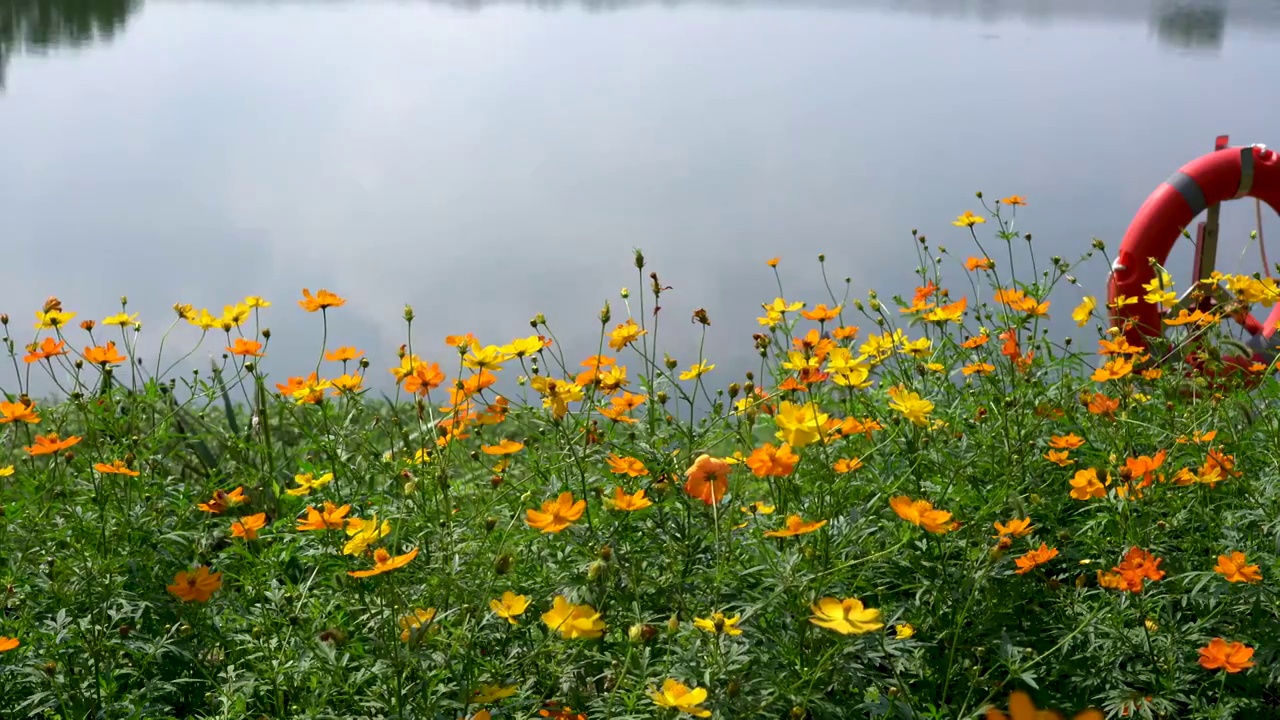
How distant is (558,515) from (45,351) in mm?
1174

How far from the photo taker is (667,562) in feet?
5.54

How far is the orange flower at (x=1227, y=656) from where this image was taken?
1.54 meters

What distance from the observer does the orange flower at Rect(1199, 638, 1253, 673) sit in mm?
1537

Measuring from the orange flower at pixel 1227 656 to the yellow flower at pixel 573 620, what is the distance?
0.85m

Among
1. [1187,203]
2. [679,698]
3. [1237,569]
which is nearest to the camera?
[679,698]

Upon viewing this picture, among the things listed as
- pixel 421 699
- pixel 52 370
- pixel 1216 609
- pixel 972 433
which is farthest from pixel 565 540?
pixel 52 370

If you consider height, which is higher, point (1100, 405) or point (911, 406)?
point (911, 406)

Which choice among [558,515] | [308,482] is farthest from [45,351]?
[558,515]

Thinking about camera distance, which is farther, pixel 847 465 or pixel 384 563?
pixel 847 465

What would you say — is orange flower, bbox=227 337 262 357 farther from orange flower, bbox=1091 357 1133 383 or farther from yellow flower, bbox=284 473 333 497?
orange flower, bbox=1091 357 1133 383

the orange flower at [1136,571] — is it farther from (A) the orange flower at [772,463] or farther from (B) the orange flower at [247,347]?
(B) the orange flower at [247,347]

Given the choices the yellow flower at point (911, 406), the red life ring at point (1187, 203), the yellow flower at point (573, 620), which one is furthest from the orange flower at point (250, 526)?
the red life ring at point (1187, 203)

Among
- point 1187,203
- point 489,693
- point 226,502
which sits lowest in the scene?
point 489,693

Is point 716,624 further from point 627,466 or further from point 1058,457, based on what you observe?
point 1058,457
